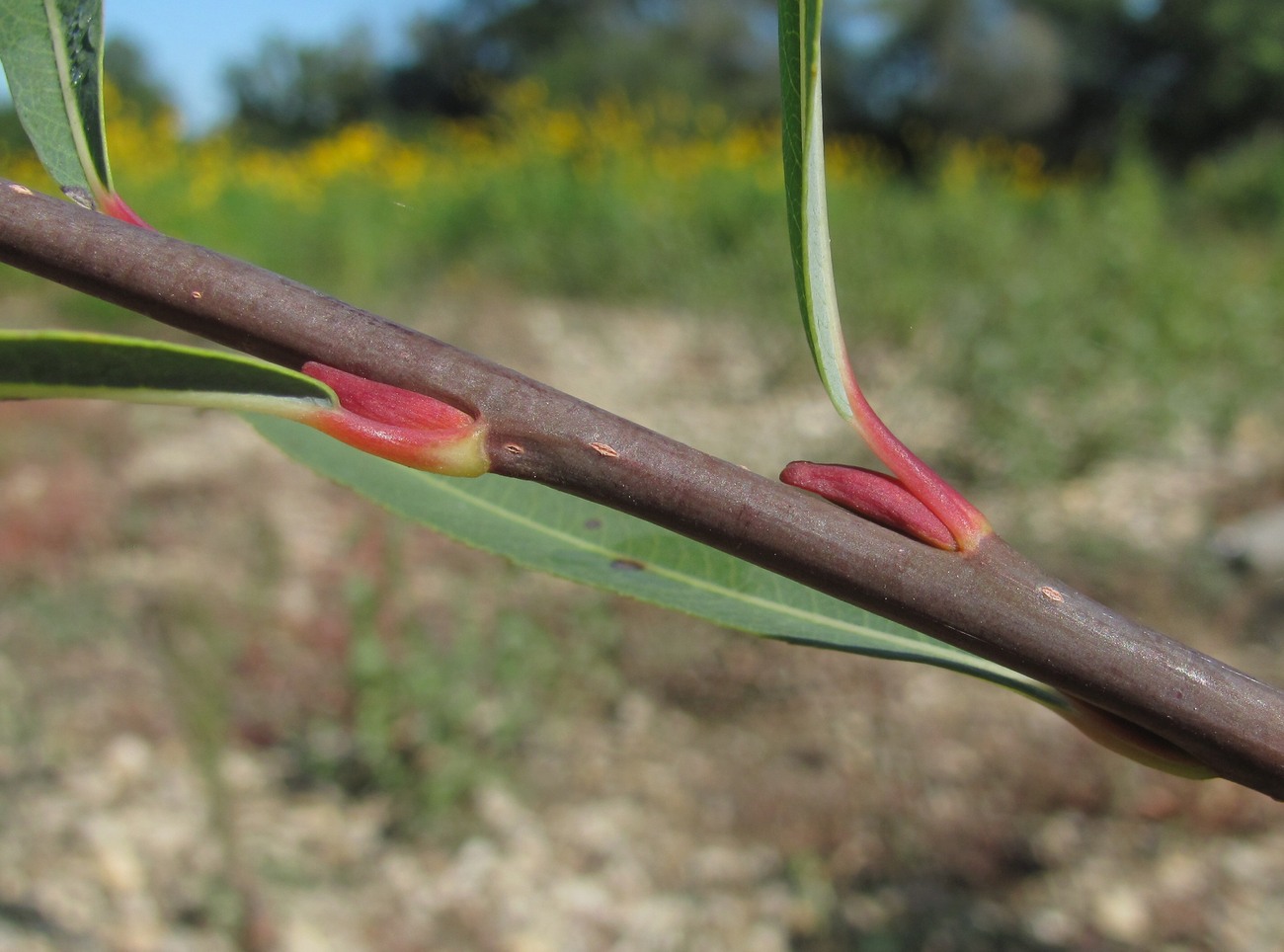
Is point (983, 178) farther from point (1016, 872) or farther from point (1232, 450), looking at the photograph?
point (1016, 872)

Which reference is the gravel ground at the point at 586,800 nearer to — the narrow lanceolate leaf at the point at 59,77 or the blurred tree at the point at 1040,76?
the narrow lanceolate leaf at the point at 59,77

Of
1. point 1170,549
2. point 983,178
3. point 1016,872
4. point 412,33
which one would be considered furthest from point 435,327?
point 412,33

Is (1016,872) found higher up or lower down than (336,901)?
higher up

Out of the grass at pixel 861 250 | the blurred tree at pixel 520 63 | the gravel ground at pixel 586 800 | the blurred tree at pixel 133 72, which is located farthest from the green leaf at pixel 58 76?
the blurred tree at pixel 133 72

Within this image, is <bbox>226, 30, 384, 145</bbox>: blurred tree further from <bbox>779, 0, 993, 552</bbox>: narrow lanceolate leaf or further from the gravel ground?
<bbox>779, 0, 993, 552</bbox>: narrow lanceolate leaf

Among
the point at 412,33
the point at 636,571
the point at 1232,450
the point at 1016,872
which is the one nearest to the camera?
the point at 636,571

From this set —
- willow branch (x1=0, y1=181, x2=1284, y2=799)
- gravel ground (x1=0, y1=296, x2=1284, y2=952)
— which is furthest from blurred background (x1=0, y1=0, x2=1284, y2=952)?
willow branch (x1=0, y1=181, x2=1284, y2=799)
